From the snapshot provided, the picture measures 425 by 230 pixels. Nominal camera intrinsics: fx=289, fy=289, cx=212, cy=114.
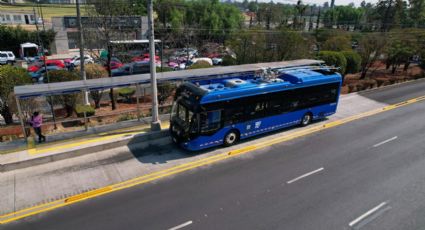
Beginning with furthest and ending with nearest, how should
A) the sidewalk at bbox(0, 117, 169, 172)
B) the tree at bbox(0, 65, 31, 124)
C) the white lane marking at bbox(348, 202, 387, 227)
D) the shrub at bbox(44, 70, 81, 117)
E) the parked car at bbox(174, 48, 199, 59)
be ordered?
1. the parked car at bbox(174, 48, 199, 59)
2. the shrub at bbox(44, 70, 81, 117)
3. the tree at bbox(0, 65, 31, 124)
4. the sidewalk at bbox(0, 117, 169, 172)
5. the white lane marking at bbox(348, 202, 387, 227)

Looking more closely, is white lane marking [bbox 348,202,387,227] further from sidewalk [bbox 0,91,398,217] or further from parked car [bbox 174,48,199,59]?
parked car [bbox 174,48,199,59]

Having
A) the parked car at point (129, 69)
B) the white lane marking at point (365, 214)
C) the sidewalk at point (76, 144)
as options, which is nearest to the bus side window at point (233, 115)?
the sidewalk at point (76, 144)

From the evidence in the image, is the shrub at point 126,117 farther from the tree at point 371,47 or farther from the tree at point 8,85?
the tree at point 371,47

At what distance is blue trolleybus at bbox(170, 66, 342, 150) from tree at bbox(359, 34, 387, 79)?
18.0 metres

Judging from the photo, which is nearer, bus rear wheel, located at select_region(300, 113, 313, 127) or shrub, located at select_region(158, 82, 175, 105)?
bus rear wheel, located at select_region(300, 113, 313, 127)

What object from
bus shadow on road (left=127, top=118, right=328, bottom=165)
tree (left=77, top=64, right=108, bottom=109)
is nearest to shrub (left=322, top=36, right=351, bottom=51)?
bus shadow on road (left=127, top=118, right=328, bottom=165)

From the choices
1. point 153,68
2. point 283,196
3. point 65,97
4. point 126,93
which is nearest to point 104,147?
point 153,68

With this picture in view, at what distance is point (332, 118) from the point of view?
18.4m

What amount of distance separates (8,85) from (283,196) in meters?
16.8

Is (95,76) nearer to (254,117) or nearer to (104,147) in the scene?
(104,147)

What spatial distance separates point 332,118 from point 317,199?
978 cm

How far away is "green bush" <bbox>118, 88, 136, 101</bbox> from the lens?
23.2 metres

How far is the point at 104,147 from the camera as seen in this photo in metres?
13.4

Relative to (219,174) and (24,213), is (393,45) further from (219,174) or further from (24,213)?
(24,213)
